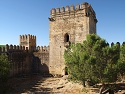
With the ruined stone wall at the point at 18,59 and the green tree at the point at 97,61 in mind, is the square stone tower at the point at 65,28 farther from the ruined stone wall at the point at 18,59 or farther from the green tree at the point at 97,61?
the green tree at the point at 97,61

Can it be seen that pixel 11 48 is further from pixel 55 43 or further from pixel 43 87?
pixel 43 87

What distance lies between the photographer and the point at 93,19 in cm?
2816

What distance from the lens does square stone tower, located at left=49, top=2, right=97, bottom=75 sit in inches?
1011

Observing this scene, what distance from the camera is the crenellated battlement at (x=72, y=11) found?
25453 mm

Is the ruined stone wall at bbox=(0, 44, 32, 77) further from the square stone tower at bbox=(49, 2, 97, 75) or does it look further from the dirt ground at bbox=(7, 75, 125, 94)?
the square stone tower at bbox=(49, 2, 97, 75)

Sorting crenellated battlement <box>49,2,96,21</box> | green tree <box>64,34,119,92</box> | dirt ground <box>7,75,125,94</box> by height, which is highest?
crenellated battlement <box>49,2,96,21</box>

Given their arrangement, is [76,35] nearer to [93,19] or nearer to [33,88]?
[93,19]

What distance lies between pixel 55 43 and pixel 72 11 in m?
5.12

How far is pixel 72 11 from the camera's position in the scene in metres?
26.4

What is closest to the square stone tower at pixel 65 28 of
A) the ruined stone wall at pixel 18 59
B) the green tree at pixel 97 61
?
the ruined stone wall at pixel 18 59

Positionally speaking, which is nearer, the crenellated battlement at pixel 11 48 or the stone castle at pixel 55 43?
the crenellated battlement at pixel 11 48

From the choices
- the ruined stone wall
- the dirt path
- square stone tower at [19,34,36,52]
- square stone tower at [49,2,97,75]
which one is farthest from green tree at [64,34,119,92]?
square stone tower at [19,34,36,52]

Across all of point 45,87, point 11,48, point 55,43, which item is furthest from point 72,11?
point 45,87

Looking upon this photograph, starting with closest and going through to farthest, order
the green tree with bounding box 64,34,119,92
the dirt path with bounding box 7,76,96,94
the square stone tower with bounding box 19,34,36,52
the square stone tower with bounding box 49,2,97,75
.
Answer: the green tree with bounding box 64,34,119,92, the dirt path with bounding box 7,76,96,94, the square stone tower with bounding box 49,2,97,75, the square stone tower with bounding box 19,34,36,52
